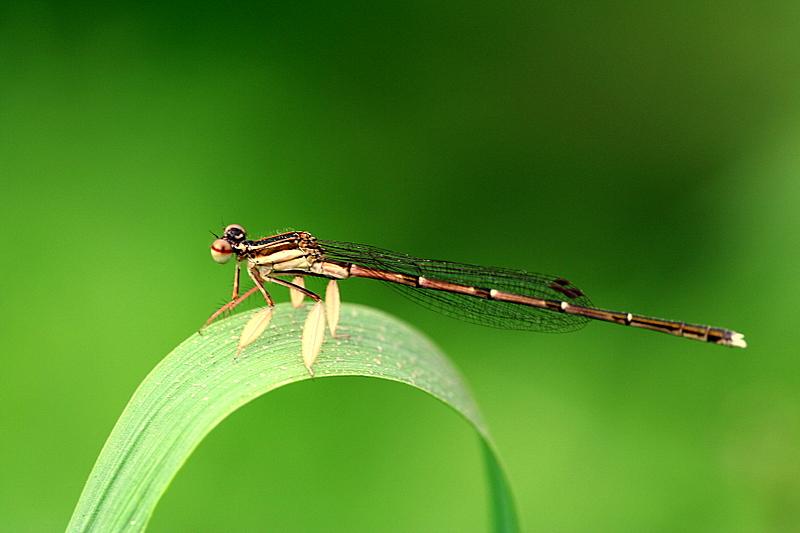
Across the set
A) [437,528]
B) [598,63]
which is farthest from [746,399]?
[598,63]

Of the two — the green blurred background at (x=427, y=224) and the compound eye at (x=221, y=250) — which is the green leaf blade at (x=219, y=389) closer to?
the compound eye at (x=221, y=250)

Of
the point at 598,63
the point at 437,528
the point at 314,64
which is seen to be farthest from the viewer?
the point at 598,63

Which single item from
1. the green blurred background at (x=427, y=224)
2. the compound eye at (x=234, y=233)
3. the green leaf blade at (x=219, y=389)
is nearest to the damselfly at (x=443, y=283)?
the compound eye at (x=234, y=233)

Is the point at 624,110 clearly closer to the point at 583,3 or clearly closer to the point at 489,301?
the point at 583,3

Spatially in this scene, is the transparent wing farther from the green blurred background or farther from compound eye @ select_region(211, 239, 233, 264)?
compound eye @ select_region(211, 239, 233, 264)

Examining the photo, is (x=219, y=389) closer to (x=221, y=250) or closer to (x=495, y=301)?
(x=221, y=250)

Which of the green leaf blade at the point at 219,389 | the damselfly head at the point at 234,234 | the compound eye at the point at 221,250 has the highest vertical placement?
the damselfly head at the point at 234,234

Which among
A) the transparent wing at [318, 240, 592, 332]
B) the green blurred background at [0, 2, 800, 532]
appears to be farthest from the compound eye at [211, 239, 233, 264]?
the transparent wing at [318, 240, 592, 332]
